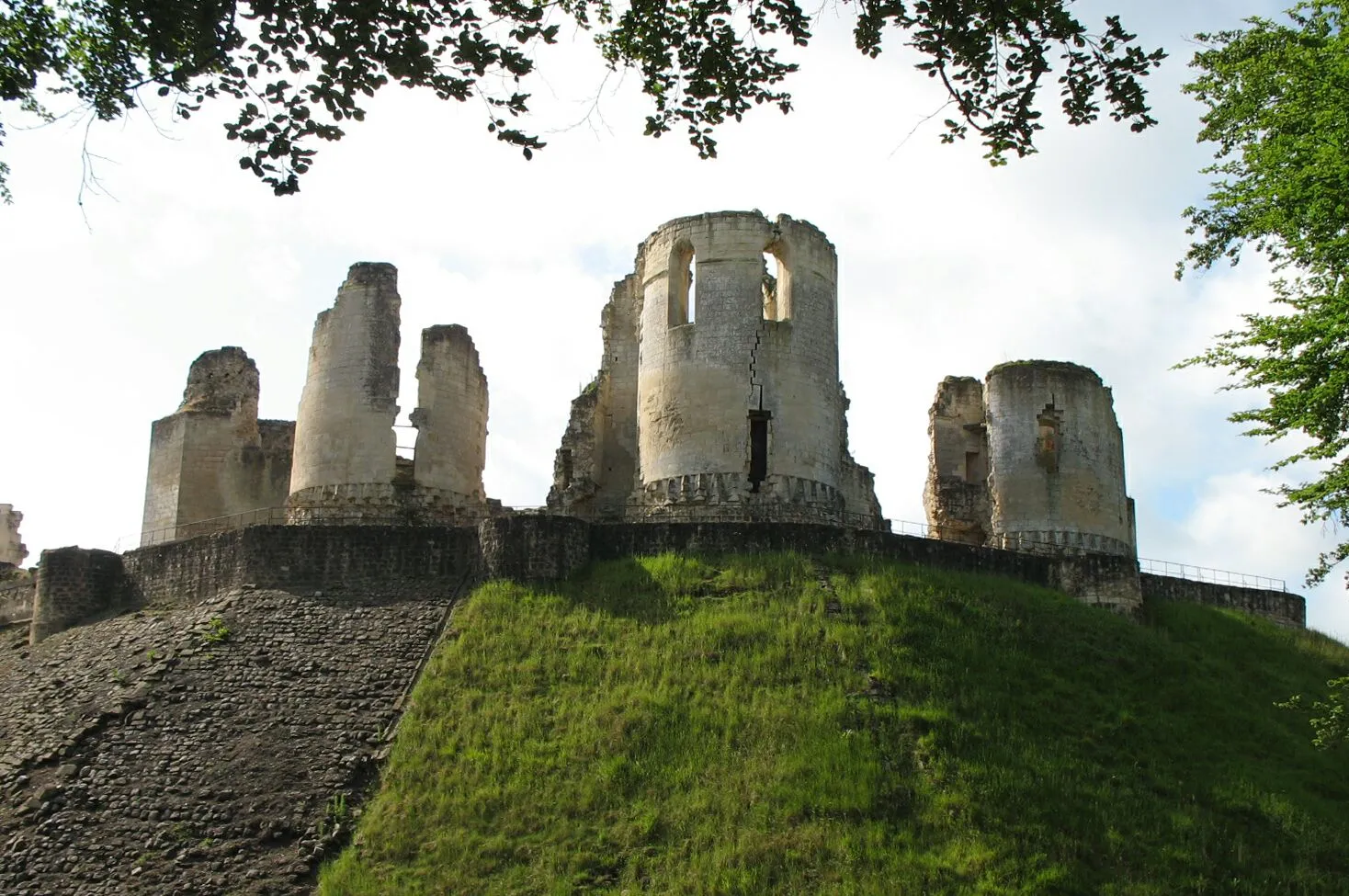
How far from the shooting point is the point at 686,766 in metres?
19.2

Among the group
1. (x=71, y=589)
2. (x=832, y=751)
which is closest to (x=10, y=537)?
(x=71, y=589)

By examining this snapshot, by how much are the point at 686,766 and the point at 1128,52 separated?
11221 mm

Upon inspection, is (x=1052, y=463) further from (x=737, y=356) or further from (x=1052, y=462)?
(x=737, y=356)

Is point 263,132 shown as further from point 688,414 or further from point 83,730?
point 688,414

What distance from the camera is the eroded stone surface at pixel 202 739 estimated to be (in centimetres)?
1802

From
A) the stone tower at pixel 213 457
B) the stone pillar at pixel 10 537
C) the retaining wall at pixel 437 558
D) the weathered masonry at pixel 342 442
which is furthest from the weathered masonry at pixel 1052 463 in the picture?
the stone pillar at pixel 10 537

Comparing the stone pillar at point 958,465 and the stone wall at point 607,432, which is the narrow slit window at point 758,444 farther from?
the stone pillar at point 958,465

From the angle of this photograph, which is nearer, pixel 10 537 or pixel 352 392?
pixel 352 392

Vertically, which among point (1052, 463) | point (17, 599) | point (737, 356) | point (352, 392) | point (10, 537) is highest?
point (737, 356)

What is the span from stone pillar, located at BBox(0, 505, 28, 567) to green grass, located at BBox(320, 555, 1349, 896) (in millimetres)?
20425

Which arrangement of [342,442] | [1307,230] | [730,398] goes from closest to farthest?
1. [1307,230]
2. [730,398]
3. [342,442]

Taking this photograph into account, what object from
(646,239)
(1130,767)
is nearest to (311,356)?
(646,239)

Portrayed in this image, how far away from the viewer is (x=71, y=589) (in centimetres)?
2703

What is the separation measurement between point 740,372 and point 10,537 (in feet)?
71.5
